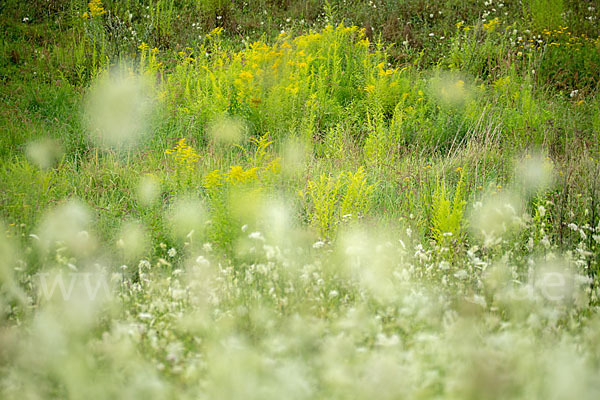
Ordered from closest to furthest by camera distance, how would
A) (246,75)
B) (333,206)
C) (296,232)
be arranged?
1. (296,232)
2. (333,206)
3. (246,75)

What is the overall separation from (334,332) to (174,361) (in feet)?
2.24

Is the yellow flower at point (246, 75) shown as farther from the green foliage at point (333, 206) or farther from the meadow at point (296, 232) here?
the green foliage at point (333, 206)

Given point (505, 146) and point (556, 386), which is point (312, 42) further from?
point (556, 386)

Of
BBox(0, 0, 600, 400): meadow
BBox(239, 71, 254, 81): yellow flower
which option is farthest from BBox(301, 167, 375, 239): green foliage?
BBox(239, 71, 254, 81): yellow flower

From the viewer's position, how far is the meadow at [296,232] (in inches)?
73.4

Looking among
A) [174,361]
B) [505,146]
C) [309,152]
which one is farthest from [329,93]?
[174,361]

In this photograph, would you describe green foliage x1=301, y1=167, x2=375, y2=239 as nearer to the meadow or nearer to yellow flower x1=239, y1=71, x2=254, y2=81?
the meadow

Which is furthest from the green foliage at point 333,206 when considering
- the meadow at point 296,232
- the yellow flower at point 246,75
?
the yellow flower at point 246,75

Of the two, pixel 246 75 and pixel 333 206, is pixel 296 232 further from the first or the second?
pixel 246 75

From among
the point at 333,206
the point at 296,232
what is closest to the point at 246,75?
the point at 333,206

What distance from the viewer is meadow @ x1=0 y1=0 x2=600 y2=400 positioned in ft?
6.11

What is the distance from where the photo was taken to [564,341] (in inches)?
76.4

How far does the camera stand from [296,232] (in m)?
3.19

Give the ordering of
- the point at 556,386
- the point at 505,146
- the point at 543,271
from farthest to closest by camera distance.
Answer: the point at 505,146
the point at 543,271
the point at 556,386
